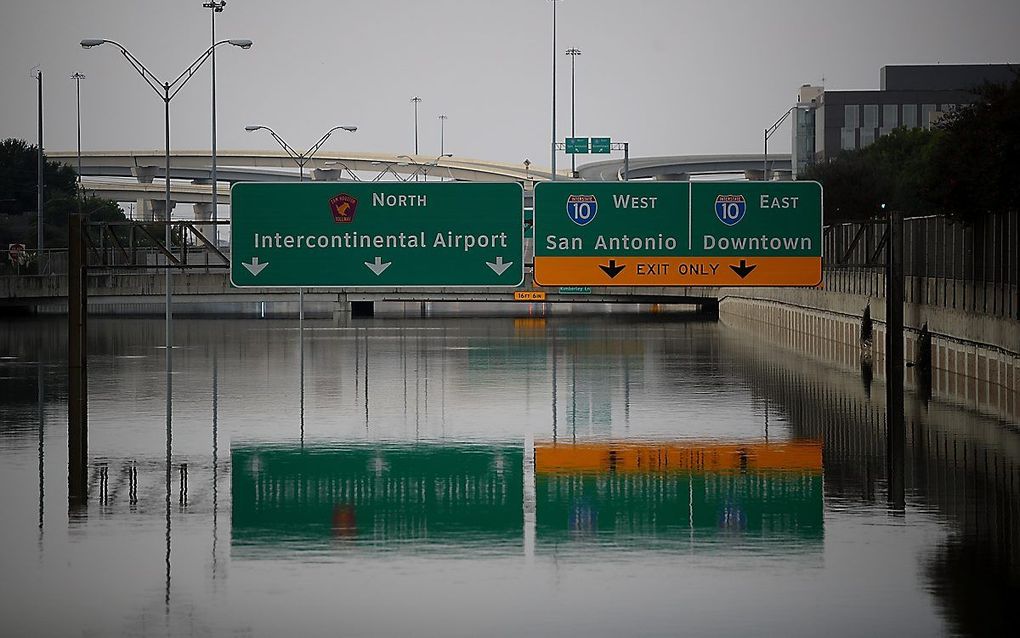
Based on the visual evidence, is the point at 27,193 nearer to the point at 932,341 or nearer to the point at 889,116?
the point at 889,116

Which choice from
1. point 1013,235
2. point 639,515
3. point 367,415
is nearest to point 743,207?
point 1013,235

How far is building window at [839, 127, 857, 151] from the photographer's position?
18675 centimetres

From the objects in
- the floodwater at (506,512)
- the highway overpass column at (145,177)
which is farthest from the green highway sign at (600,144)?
the floodwater at (506,512)

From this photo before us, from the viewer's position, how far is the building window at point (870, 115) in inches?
7343

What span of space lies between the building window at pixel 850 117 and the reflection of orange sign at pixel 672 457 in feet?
537

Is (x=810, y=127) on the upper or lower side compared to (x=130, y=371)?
upper

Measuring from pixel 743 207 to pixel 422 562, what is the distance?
2479cm

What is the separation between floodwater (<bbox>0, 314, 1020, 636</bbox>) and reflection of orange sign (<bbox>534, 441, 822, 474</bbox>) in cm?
9

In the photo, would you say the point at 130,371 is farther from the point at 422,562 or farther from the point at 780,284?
the point at 422,562

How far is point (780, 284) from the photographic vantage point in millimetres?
40688

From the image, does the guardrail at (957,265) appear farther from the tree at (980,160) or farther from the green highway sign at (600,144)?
the green highway sign at (600,144)

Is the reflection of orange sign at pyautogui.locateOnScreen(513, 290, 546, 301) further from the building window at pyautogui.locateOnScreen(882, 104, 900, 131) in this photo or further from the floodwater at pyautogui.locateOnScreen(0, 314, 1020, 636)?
the building window at pyautogui.locateOnScreen(882, 104, 900, 131)

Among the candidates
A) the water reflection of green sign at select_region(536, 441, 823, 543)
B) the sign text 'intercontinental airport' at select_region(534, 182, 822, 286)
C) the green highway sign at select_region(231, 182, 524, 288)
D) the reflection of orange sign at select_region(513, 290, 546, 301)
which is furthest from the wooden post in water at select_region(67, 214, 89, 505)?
the reflection of orange sign at select_region(513, 290, 546, 301)

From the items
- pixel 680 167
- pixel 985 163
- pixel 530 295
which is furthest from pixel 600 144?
pixel 985 163
